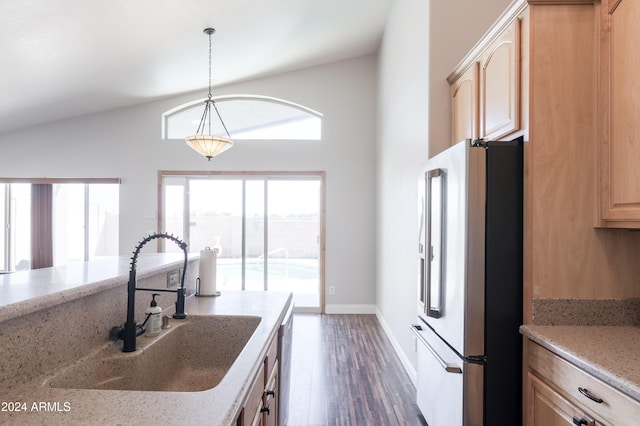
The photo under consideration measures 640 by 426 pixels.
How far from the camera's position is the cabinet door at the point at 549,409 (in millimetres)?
1336

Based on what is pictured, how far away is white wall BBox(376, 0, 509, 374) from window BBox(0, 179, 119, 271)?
4.18m

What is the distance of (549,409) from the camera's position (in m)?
1.51

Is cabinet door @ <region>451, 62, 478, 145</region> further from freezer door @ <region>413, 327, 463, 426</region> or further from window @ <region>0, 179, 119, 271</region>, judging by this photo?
window @ <region>0, 179, 119, 271</region>

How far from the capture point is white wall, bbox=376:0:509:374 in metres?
2.81

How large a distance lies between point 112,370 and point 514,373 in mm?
1779

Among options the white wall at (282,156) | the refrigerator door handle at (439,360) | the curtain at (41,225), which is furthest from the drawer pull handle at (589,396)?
the curtain at (41,225)

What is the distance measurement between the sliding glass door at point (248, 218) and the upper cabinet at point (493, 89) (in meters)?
3.24

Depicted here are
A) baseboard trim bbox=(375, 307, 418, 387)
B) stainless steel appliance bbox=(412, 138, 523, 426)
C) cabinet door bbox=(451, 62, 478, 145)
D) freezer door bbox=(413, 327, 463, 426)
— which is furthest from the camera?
baseboard trim bbox=(375, 307, 418, 387)

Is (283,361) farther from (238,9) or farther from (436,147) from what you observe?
(238,9)

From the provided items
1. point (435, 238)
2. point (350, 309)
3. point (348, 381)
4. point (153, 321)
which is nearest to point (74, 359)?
point (153, 321)

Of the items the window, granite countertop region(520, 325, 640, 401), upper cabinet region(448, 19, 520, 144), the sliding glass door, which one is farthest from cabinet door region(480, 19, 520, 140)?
the window

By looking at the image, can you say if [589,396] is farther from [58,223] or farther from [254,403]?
[58,223]

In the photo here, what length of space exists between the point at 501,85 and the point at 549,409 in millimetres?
1585

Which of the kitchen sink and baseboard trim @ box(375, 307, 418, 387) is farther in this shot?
baseboard trim @ box(375, 307, 418, 387)
